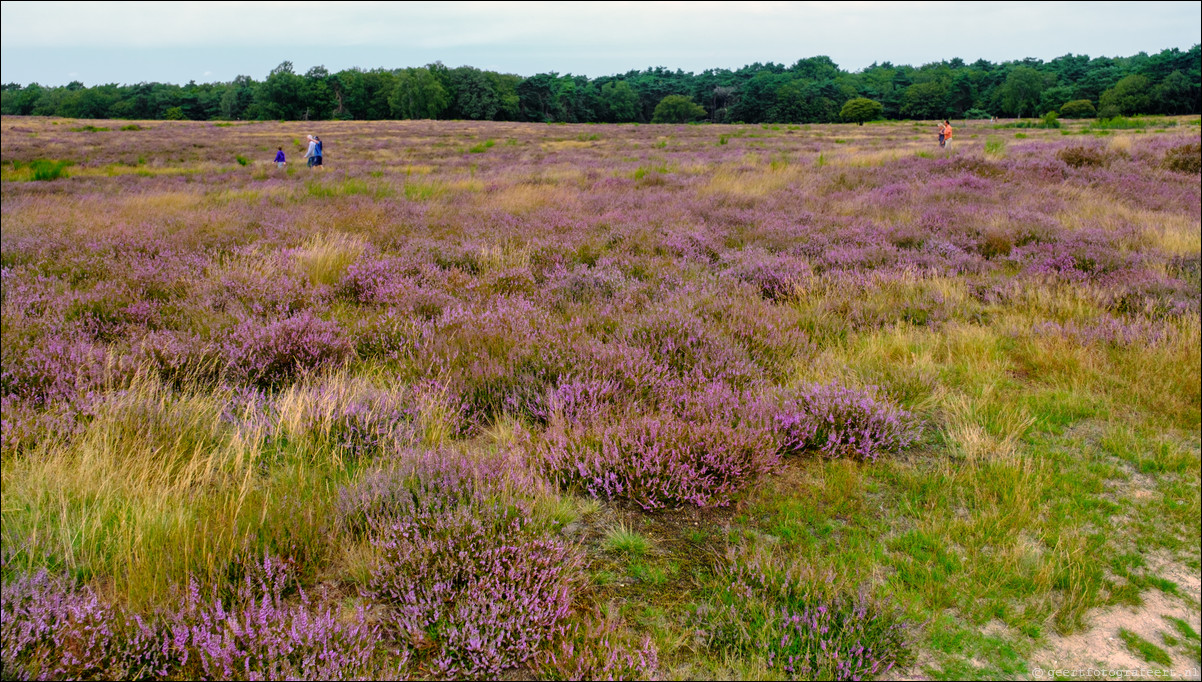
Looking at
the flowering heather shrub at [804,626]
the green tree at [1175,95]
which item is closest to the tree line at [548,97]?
the green tree at [1175,95]

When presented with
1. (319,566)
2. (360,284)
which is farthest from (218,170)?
(319,566)

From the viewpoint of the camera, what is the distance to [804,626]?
6.60ft

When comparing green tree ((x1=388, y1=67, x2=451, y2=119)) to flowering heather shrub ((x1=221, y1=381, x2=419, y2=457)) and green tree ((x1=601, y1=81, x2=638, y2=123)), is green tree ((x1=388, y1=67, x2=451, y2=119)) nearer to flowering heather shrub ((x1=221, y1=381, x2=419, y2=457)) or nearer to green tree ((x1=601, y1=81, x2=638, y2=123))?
green tree ((x1=601, y1=81, x2=638, y2=123))

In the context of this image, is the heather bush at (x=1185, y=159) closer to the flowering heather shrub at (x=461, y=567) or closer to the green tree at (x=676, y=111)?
the flowering heather shrub at (x=461, y=567)

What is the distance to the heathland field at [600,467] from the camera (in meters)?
1.97

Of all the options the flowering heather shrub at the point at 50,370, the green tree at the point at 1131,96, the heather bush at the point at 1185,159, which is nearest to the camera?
the flowering heather shrub at the point at 50,370

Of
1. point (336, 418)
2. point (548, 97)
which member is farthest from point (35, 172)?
point (548, 97)

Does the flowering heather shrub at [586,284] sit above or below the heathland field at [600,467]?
above


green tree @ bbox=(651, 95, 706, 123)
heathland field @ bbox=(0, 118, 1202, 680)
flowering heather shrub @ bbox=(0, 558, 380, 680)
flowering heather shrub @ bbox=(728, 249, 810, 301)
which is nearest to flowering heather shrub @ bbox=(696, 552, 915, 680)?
heathland field @ bbox=(0, 118, 1202, 680)

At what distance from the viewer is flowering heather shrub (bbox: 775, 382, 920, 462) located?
320cm

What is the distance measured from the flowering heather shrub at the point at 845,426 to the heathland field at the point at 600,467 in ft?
0.07

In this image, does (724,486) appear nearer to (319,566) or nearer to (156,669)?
(319,566)

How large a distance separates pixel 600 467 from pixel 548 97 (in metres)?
108

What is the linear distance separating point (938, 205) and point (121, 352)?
11.2 m
